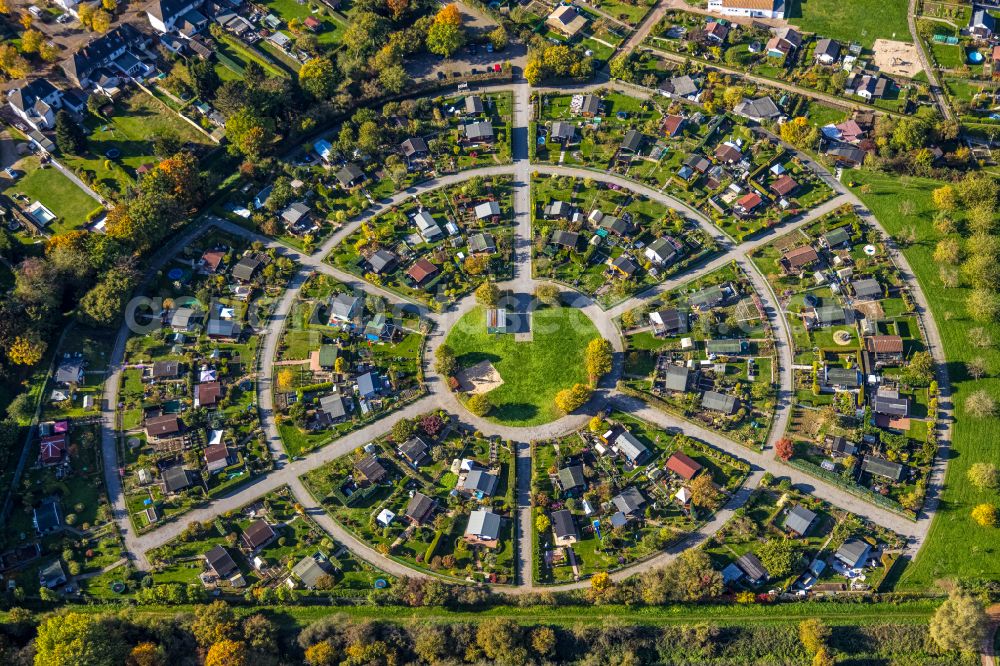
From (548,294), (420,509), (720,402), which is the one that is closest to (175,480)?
(420,509)

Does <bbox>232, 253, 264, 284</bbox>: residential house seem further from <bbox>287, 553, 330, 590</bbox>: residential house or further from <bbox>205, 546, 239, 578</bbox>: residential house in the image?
<bbox>287, 553, 330, 590</bbox>: residential house

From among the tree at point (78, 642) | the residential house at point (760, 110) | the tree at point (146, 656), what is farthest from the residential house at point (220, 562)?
the residential house at point (760, 110)

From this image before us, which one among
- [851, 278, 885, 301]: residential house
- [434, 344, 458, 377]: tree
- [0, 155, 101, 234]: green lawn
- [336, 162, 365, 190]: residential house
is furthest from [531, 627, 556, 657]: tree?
[0, 155, 101, 234]: green lawn

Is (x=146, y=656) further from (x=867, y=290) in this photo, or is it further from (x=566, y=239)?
(x=867, y=290)

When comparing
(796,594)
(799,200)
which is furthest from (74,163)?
(796,594)

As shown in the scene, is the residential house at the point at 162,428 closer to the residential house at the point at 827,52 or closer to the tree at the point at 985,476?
the tree at the point at 985,476
